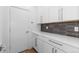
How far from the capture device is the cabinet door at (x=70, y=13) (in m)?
1.71

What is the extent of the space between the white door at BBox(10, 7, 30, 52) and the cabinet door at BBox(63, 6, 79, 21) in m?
1.62

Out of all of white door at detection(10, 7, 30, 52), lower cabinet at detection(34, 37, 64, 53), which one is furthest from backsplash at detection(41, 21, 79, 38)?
white door at detection(10, 7, 30, 52)

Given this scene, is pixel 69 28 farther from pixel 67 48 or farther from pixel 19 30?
pixel 19 30

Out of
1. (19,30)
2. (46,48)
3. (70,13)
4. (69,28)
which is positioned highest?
(70,13)

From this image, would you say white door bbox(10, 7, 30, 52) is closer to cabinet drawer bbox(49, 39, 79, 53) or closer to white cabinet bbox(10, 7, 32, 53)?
white cabinet bbox(10, 7, 32, 53)

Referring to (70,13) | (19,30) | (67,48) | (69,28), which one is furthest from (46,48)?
(19,30)

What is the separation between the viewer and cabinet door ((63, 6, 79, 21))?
171cm

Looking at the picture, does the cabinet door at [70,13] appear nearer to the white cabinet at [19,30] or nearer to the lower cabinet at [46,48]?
the lower cabinet at [46,48]

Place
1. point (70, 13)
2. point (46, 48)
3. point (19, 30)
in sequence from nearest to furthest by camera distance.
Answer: point (70, 13) < point (46, 48) < point (19, 30)

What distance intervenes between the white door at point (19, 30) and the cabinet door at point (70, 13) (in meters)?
1.62

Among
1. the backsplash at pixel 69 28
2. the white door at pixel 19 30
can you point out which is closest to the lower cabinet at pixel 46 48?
the backsplash at pixel 69 28

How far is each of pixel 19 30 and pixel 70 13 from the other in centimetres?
197

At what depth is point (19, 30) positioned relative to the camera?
3.21m

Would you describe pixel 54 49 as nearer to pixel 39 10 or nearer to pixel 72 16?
pixel 72 16
